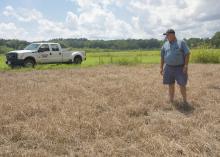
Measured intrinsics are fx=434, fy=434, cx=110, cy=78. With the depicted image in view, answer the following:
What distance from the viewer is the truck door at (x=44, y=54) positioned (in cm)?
Result: 2610

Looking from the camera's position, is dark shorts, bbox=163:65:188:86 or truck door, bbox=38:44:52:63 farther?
truck door, bbox=38:44:52:63

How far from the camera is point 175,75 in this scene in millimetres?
10438

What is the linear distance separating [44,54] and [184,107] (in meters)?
17.6

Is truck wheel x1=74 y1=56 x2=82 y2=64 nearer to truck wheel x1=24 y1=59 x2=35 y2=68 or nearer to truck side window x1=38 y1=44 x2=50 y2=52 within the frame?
truck side window x1=38 y1=44 x2=50 y2=52

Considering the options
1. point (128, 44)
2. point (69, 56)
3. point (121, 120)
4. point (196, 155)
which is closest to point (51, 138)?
point (121, 120)

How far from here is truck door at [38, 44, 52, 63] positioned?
26.1 m

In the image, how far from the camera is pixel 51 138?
6.93m

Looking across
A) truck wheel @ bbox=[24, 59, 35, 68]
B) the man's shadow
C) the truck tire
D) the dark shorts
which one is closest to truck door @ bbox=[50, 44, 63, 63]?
the truck tire

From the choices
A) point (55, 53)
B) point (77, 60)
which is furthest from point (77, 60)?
point (55, 53)

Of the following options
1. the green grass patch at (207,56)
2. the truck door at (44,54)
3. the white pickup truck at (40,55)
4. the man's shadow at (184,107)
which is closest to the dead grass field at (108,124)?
the man's shadow at (184,107)

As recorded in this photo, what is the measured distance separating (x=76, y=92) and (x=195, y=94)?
11.1 feet

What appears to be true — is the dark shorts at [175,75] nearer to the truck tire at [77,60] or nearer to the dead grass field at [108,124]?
the dead grass field at [108,124]

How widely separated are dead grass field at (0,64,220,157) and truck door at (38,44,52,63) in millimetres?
13836

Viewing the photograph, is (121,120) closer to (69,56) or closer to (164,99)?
(164,99)
